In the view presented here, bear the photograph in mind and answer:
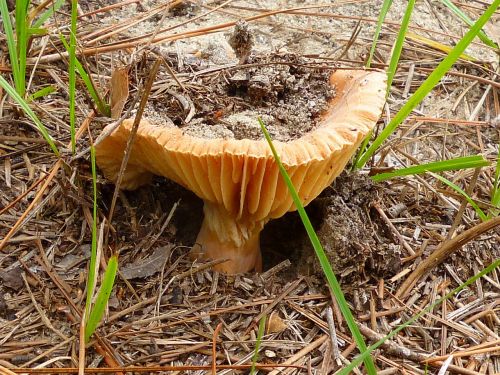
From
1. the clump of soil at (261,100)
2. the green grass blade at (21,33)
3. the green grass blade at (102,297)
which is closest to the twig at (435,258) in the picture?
the clump of soil at (261,100)

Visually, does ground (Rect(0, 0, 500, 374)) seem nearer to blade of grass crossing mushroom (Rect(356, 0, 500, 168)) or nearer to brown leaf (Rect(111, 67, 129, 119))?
brown leaf (Rect(111, 67, 129, 119))

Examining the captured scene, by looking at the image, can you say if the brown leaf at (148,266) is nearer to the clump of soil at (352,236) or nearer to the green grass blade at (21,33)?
the clump of soil at (352,236)

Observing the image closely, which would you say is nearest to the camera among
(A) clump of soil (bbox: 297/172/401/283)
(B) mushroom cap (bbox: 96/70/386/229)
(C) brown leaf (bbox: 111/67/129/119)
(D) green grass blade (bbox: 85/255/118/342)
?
(D) green grass blade (bbox: 85/255/118/342)

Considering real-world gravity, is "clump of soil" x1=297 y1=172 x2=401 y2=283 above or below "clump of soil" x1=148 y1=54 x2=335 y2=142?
below

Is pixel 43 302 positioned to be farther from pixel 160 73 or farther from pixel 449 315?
pixel 449 315

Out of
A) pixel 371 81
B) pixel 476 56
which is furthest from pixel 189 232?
pixel 476 56

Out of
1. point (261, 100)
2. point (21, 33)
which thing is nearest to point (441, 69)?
point (261, 100)

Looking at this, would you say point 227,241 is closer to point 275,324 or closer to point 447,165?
point 275,324

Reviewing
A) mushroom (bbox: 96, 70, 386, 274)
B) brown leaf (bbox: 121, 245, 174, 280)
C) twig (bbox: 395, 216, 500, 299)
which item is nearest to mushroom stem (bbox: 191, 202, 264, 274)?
mushroom (bbox: 96, 70, 386, 274)
